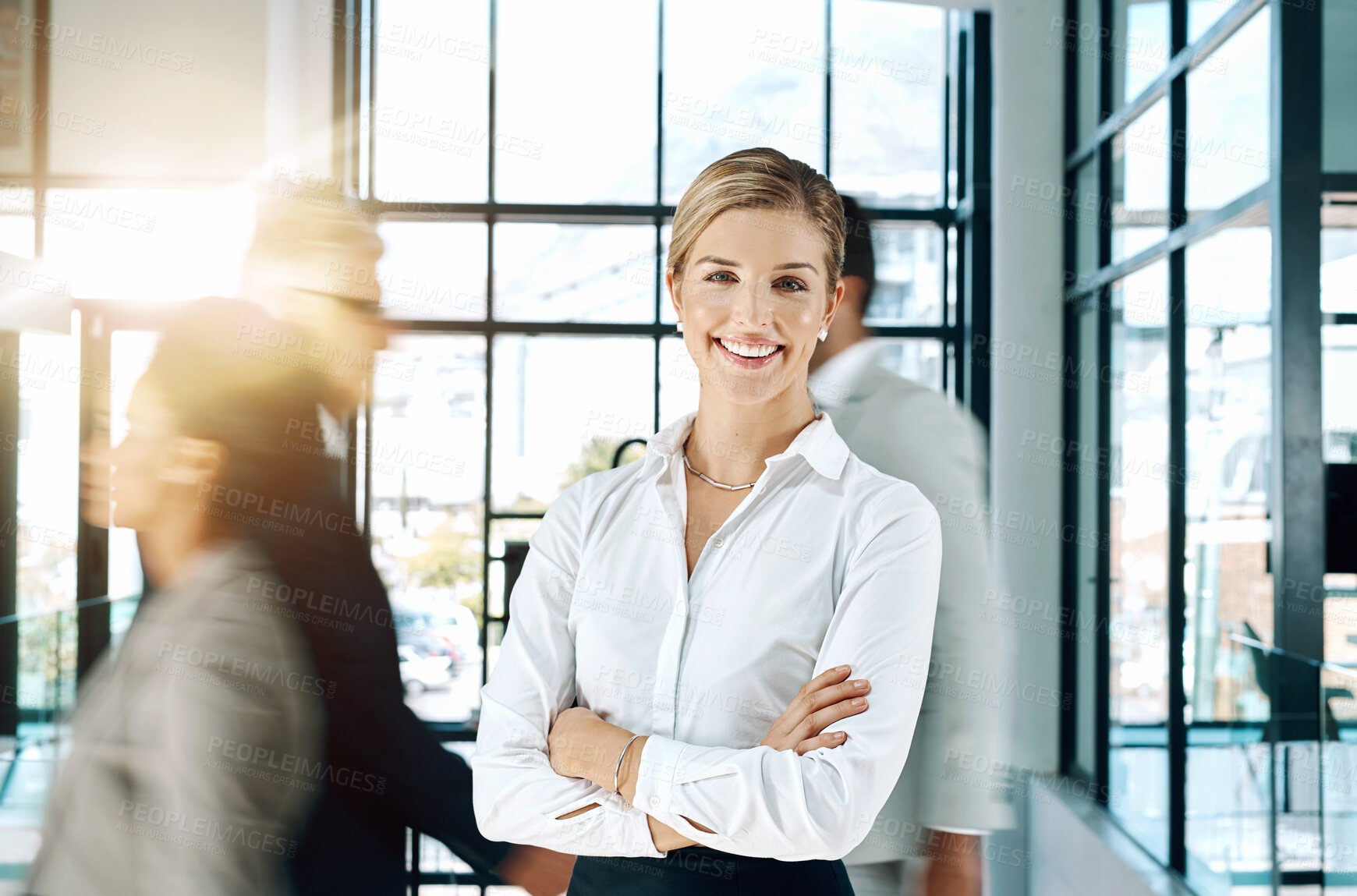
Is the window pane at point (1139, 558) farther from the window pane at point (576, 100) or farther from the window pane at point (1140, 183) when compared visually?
the window pane at point (576, 100)

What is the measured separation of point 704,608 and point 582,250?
4217 millimetres

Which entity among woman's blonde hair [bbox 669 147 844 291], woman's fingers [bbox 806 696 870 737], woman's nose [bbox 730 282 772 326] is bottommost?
woman's fingers [bbox 806 696 870 737]

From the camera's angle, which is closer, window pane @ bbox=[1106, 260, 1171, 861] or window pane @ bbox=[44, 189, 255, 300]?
window pane @ bbox=[1106, 260, 1171, 861]

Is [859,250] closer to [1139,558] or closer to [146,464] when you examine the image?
[146,464]

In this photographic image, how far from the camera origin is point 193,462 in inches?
65.1

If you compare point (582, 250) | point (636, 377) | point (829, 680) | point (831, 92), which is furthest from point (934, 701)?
point (831, 92)

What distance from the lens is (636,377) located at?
5160mm

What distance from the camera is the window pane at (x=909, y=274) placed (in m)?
5.26

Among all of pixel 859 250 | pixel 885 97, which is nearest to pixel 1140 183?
pixel 885 97

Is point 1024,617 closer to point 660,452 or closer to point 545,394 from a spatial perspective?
point 545,394

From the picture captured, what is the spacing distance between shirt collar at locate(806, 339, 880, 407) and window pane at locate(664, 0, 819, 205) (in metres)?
3.51

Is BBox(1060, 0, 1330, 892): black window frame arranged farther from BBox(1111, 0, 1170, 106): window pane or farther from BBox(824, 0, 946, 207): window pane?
BBox(824, 0, 946, 207): window pane

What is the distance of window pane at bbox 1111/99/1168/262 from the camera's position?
3885 mm

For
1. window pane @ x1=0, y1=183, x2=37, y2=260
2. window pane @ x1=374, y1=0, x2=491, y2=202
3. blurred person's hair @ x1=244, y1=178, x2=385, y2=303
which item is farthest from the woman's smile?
window pane @ x1=0, y1=183, x2=37, y2=260
